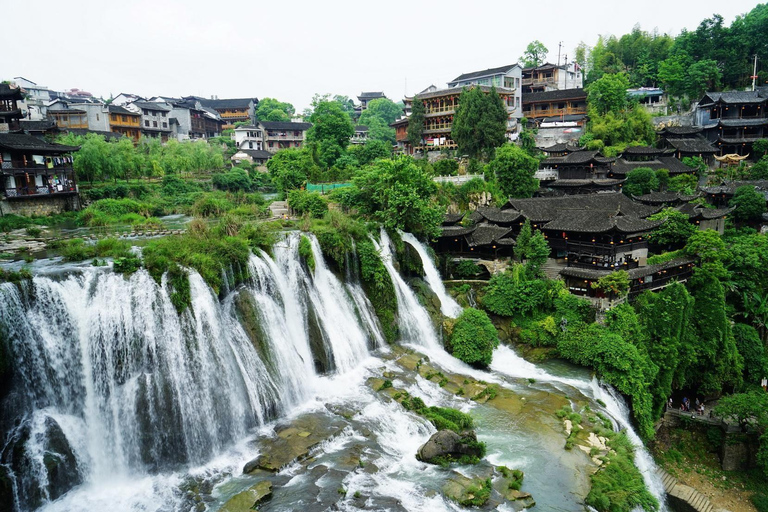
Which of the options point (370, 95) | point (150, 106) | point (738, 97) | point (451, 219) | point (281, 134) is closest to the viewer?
point (451, 219)

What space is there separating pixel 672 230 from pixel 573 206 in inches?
302

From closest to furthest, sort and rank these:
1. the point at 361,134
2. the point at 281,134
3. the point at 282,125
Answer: the point at 282,125 < the point at 281,134 < the point at 361,134

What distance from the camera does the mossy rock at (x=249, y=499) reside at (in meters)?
16.3

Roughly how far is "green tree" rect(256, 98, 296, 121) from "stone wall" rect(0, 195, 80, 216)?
233 feet

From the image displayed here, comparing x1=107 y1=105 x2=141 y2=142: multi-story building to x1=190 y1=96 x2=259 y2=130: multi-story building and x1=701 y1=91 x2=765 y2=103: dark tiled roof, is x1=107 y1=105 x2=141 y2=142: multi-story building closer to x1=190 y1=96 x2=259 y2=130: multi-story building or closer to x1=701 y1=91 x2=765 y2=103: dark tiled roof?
x1=190 y1=96 x2=259 y2=130: multi-story building

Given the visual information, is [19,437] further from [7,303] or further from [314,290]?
[314,290]

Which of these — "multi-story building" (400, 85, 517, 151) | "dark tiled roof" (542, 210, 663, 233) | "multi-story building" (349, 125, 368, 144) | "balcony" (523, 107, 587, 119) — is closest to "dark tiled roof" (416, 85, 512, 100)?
"multi-story building" (400, 85, 517, 151)

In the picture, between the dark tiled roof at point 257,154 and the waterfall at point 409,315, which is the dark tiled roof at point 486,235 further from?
the dark tiled roof at point 257,154

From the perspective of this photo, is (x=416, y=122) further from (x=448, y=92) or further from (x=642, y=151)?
(x=642, y=151)

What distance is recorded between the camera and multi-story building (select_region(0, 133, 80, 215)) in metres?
32.6

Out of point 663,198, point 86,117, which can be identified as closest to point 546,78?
point 663,198

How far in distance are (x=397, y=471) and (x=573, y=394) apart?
458 inches

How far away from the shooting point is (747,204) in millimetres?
45094

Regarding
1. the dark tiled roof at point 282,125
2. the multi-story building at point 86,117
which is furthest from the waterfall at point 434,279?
the dark tiled roof at point 282,125
